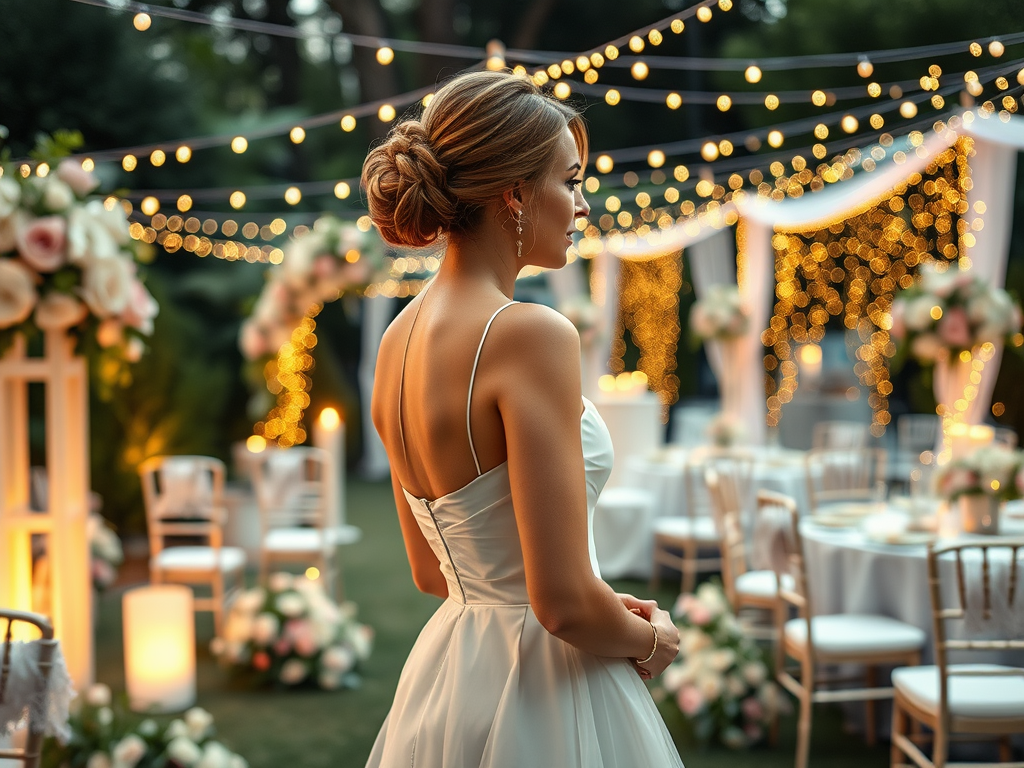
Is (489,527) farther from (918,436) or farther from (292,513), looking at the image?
(918,436)

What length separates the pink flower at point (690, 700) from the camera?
3.95 meters

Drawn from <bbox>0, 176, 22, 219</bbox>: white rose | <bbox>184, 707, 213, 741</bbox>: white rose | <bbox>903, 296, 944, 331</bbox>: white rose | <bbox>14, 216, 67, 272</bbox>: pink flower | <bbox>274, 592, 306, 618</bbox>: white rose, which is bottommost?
<bbox>184, 707, 213, 741</bbox>: white rose

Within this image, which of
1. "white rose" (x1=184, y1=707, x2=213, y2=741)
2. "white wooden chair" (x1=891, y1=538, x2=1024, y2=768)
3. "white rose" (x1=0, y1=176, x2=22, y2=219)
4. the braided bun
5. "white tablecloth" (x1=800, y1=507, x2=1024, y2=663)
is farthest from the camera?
"white tablecloth" (x1=800, y1=507, x2=1024, y2=663)

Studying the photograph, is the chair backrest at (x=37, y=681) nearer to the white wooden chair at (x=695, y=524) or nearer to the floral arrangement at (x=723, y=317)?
the white wooden chair at (x=695, y=524)

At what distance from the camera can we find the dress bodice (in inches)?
55.6

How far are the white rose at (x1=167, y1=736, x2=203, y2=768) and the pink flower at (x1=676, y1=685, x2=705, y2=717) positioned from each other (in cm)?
185

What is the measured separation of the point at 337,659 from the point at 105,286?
2263mm

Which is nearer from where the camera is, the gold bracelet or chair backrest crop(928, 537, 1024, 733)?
the gold bracelet

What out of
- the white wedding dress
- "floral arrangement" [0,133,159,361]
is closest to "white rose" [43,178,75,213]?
"floral arrangement" [0,133,159,361]

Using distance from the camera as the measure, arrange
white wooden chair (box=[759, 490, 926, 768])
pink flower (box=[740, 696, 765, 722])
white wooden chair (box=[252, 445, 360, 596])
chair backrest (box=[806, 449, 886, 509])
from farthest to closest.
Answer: chair backrest (box=[806, 449, 886, 509])
white wooden chair (box=[252, 445, 360, 596])
pink flower (box=[740, 696, 765, 722])
white wooden chair (box=[759, 490, 926, 768])

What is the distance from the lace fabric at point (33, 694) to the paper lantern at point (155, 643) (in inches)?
97.9

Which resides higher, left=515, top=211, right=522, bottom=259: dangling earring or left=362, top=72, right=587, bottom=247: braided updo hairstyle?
left=362, top=72, right=587, bottom=247: braided updo hairstyle

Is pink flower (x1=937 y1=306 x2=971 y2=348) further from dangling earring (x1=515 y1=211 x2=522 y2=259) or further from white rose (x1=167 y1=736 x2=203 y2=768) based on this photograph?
dangling earring (x1=515 y1=211 x2=522 y2=259)

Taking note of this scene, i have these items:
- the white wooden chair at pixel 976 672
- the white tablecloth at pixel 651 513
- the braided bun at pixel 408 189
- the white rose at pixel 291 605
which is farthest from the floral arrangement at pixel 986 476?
the braided bun at pixel 408 189
